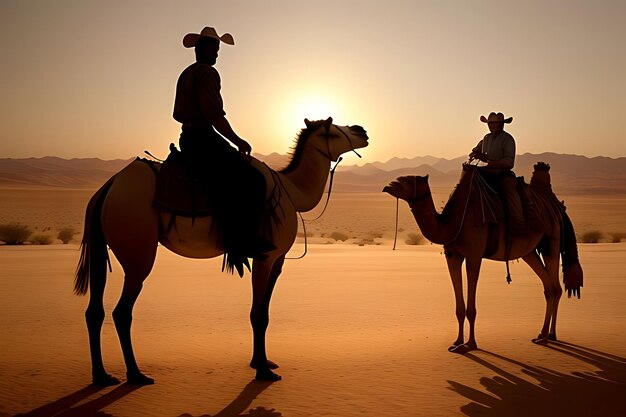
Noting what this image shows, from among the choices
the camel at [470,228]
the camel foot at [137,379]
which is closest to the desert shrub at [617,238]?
the camel at [470,228]

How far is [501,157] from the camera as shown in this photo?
10.1m

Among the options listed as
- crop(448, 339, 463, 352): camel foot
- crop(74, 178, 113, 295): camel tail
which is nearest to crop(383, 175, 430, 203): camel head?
crop(448, 339, 463, 352): camel foot

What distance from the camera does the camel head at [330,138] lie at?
28.8ft

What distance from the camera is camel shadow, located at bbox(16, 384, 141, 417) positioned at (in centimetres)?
669

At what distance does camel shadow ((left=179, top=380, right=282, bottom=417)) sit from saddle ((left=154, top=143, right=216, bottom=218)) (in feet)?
6.90

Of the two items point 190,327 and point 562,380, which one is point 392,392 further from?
point 190,327

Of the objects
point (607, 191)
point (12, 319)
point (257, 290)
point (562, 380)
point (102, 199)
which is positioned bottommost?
point (12, 319)

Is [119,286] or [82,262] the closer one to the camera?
[82,262]

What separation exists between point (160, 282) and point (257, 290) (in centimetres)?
1141

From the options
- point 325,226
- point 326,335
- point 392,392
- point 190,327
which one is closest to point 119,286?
point 190,327

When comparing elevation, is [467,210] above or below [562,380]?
above

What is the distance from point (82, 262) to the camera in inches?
316

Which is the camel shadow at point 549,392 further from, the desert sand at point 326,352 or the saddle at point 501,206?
the saddle at point 501,206

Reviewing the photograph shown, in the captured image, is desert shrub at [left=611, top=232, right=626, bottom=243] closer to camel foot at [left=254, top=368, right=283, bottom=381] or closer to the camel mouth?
the camel mouth
